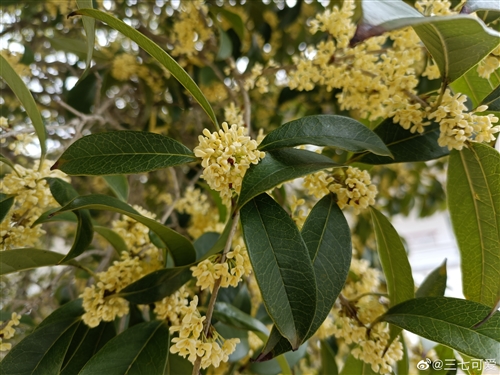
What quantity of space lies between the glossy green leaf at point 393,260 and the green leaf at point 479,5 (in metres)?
0.32

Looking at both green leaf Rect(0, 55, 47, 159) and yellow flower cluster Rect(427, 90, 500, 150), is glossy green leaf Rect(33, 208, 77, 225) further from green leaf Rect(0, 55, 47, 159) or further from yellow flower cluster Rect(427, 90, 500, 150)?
yellow flower cluster Rect(427, 90, 500, 150)

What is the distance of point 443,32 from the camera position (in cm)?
49

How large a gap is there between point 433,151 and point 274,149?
0.26m

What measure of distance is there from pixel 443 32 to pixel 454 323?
0.39 meters

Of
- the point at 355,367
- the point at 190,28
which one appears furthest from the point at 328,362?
the point at 190,28

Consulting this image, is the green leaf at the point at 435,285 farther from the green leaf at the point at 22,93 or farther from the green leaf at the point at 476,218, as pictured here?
the green leaf at the point at 22,93

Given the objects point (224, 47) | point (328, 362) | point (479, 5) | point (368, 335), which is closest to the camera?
point (479, 5)

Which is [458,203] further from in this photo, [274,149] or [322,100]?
[322,100]

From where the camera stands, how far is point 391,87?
660 millimetres

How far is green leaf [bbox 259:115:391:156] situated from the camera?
1.74 feet

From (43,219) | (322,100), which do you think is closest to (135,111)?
(322,100)

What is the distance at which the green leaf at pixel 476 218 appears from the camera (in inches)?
23.2

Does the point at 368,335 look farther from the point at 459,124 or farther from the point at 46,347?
the point at 46,347

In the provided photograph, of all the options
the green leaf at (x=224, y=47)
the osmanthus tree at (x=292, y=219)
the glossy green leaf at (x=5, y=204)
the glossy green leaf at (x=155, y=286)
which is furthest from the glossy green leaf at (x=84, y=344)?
the green leaf at (x=224, y=47)
